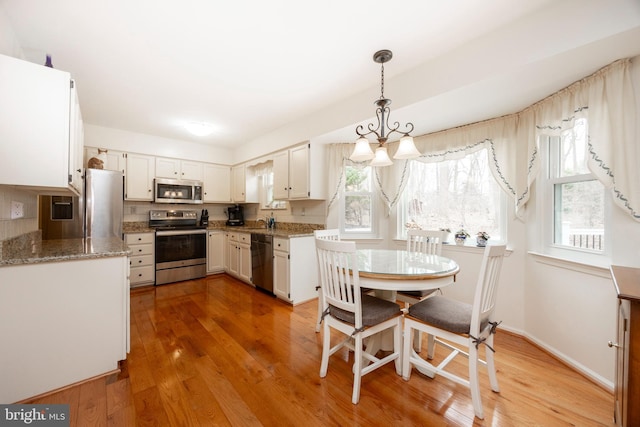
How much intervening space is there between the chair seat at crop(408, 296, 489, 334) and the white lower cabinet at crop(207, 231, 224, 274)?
151 inches

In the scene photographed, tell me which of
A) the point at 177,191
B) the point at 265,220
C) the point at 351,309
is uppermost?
the point at 177,191

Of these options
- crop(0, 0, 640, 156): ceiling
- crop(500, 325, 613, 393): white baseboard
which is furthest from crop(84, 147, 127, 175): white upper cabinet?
crop(500, 325, 613, 393): white baseboard

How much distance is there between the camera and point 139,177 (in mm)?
4121

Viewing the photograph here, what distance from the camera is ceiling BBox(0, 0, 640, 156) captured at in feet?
5.16

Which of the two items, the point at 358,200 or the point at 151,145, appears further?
the point at 151,145

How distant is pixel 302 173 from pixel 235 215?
2314 millimetres

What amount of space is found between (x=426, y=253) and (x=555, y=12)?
1993 mm

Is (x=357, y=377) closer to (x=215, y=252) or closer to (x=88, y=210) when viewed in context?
(x=215, y=252)

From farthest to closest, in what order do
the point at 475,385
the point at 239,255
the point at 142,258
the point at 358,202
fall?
the point at 239,255 → the point at 142,258 → the point at 358,202 → the point at 475,385

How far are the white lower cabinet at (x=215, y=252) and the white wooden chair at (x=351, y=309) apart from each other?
3356 millimetres

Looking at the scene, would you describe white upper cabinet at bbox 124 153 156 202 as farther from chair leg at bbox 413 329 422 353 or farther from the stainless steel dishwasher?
chair leg at bbox 413 329 422 353

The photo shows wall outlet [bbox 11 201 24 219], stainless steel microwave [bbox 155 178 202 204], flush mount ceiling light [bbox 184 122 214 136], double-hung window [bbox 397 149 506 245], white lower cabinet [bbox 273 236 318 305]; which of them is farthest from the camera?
stainless steel microwave [bbox 155 178 202 204]

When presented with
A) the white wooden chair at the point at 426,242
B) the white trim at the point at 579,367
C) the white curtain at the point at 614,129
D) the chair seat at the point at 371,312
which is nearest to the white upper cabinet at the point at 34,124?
the chair seat at the point at 371,312

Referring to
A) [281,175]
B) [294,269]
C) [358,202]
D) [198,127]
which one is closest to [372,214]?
[358,202]
